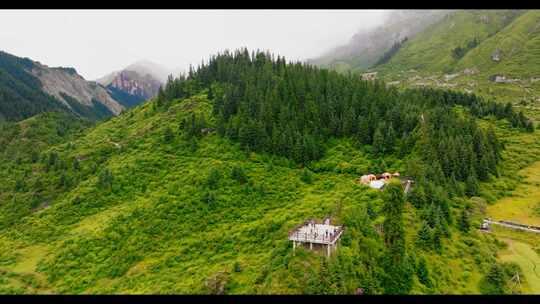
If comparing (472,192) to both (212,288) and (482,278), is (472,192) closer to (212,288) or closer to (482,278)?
(482,278)

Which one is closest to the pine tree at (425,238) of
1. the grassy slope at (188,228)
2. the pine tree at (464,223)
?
the grassy slope at (188,228)

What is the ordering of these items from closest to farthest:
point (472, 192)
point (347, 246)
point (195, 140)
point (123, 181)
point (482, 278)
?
point (347, 246)
point (482, 278)
point (472, 192)
point (123, 181)
point (195, 140)

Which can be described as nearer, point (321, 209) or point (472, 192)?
point (321, 209)

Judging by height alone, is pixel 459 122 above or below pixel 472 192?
above

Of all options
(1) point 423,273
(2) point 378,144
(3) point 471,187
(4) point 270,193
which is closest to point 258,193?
(4) point 270,193

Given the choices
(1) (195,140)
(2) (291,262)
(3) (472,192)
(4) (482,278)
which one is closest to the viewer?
(2) (291,262)

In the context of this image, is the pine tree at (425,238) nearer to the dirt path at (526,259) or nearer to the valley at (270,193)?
the valley at (270,193)

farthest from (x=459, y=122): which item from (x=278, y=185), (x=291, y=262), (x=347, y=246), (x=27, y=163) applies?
(x=27, y=163)
